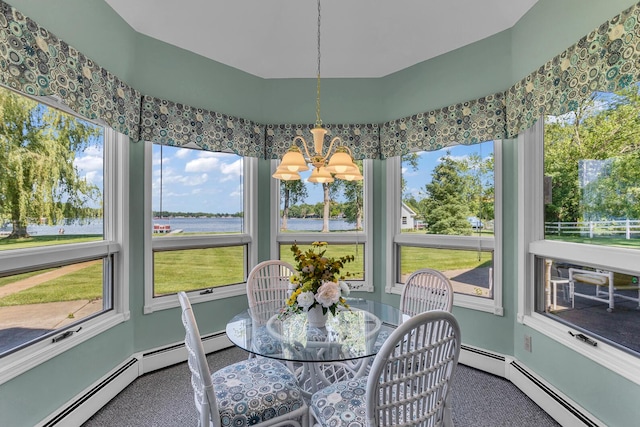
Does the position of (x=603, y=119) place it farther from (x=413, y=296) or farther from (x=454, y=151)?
(x=413, y=296)

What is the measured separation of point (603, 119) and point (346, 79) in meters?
2.30

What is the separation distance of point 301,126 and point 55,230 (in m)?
2.33

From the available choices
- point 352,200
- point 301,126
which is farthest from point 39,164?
point 352,200

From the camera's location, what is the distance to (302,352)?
161cm

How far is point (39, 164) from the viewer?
192 cm

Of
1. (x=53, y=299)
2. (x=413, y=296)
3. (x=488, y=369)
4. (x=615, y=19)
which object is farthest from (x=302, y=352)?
(x=615, y=19)

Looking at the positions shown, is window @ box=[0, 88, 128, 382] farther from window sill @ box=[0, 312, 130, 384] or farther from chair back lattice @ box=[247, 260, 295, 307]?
chair back lattice @ box=[247, 260, 295, 307]

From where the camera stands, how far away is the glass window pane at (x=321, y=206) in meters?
3.53

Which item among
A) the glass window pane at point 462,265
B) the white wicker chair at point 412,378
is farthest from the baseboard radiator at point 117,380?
the glass window pane at point 462,265

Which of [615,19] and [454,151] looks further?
[454,151]

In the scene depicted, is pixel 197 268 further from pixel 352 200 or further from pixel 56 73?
pixel 56 73

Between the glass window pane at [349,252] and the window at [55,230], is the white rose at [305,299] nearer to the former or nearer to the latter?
the window at [55,230]

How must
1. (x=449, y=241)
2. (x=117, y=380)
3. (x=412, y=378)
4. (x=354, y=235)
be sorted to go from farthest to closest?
(x=354, y=235) < (x=449, y=241) < (x=117, y=380) < (x=412, y=378)

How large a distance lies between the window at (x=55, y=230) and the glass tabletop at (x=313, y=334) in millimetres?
1145
